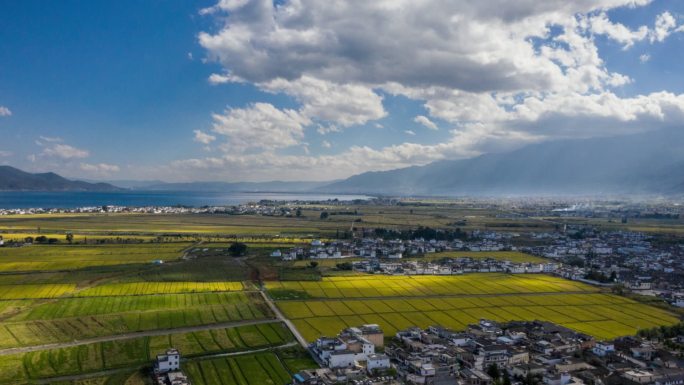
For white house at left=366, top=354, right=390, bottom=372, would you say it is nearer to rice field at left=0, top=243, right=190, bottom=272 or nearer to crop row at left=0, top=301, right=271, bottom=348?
crop row at left=0, top=301, right=271, bottom=348

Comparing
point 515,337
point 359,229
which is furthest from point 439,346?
point 359,229

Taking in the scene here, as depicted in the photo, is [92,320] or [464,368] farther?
[92,320]

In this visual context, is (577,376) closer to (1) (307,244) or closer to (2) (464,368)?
(2) (464,368)

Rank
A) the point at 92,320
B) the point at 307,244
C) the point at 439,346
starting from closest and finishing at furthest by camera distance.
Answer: the point at 439,346
the point at 92,320
the point at 307,244

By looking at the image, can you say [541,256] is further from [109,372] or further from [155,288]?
[109,372]

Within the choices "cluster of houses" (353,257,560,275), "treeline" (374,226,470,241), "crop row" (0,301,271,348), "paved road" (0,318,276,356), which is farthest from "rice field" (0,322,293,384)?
"treeline" (374,226,470,241)

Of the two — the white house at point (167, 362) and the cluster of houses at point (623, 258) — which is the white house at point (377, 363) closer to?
the white house at point (167, 362)

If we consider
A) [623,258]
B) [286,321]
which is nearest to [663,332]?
[286,321]
